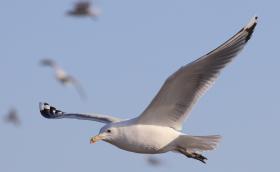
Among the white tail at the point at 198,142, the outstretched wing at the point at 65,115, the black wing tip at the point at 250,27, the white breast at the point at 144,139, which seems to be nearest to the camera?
the black wing tip at the point at 250,27

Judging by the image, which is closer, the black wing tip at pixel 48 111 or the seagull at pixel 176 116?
the seagull at pixel 176 116

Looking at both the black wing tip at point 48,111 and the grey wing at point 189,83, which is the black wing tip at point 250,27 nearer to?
the grey wing at point 189,83

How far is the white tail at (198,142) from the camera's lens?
12.6 meters

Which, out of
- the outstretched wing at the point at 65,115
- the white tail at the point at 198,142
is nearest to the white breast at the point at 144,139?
the white tail at the point at 198,142

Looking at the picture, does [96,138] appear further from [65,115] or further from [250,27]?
[65,115]

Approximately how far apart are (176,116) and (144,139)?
0.50 m

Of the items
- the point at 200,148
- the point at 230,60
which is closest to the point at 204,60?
the point at 230,60

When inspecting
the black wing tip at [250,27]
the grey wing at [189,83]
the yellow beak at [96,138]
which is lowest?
the yellow beak at [96,138]

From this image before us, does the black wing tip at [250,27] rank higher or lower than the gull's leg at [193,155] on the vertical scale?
higher

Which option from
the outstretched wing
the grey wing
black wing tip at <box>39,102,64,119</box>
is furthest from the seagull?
black wing tip at <box>39,102,64,119</box>

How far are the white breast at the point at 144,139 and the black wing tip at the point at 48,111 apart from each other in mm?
3542

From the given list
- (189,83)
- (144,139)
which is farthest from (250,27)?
(144,139)

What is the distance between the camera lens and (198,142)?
12.6m

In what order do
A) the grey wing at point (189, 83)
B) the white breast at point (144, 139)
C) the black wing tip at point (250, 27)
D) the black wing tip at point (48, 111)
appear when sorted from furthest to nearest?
the black wing tip at point (48, 111) → the white breast at point (144, 139) → the black wing tip at point (250, 27) → the grey wing at point (189, 83)
